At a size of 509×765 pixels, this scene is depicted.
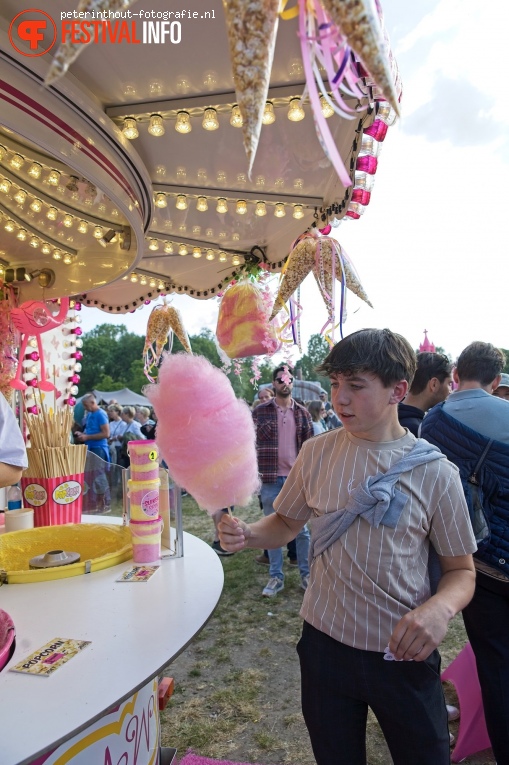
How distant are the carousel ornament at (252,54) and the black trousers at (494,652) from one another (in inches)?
74.4

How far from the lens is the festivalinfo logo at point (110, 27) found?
1421mm

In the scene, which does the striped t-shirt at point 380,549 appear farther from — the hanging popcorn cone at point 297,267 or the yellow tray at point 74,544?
the hanging popcorn cone at point 297,267

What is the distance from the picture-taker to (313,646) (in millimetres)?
1359

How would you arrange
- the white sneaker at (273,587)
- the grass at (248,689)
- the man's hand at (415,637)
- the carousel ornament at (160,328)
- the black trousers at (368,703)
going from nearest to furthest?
the man's hand at (415,637) < the black trousers at (368,703) < the grass at (248,689) < the white sneaker at (273,587) < the carousel ornament at (160,328)

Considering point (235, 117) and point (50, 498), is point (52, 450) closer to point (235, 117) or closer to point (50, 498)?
point (50, 498)

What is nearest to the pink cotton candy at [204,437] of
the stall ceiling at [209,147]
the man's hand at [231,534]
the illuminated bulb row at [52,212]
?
the man's hand at [231,534]

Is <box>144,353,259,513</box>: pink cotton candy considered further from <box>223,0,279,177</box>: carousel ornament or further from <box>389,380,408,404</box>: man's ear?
<box>223,0,279,177</box>: carousel ornament

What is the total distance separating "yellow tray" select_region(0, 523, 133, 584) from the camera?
70.3 inches

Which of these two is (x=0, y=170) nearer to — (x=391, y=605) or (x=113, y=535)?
(x=113, y=535)

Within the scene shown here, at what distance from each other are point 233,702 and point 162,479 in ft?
4.97

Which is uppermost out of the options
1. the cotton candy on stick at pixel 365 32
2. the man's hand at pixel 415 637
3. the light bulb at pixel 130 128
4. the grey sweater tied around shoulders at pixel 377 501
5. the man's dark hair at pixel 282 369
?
the light bulb at pixel 130 128

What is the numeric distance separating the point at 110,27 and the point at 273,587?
3.92 metres

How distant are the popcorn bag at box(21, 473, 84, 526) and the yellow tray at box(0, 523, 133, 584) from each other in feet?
0.59

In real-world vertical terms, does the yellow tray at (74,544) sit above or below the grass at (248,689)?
above
